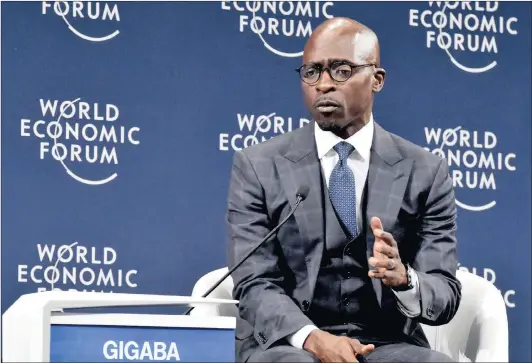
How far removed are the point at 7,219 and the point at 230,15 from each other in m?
1.14

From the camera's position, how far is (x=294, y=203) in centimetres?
273

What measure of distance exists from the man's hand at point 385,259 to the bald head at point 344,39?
529 millimetres

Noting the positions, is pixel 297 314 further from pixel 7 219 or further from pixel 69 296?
pixel 7 219

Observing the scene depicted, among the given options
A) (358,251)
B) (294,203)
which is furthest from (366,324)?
(294,203)

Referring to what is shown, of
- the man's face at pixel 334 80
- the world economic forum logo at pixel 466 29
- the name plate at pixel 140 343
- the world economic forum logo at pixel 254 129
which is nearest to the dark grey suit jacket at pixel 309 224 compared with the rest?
the man's face at pixel 334 80

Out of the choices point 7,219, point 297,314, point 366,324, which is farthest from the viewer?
point 7,219

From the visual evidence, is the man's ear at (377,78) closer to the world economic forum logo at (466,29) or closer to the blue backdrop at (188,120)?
the blue backdrop at (188,120)

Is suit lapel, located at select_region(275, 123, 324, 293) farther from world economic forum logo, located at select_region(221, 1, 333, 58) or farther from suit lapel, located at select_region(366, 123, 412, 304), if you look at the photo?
world economic forum logo, located at select_region(221, 1, 333, 58)

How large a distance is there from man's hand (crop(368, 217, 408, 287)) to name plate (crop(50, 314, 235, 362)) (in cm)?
49

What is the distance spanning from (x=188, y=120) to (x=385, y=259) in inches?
63.1

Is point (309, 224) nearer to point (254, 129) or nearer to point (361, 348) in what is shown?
point (361, 348)

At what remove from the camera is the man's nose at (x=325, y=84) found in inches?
107

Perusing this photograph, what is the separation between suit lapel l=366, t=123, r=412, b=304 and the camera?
2732 mm

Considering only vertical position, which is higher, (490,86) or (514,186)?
(490,86)
